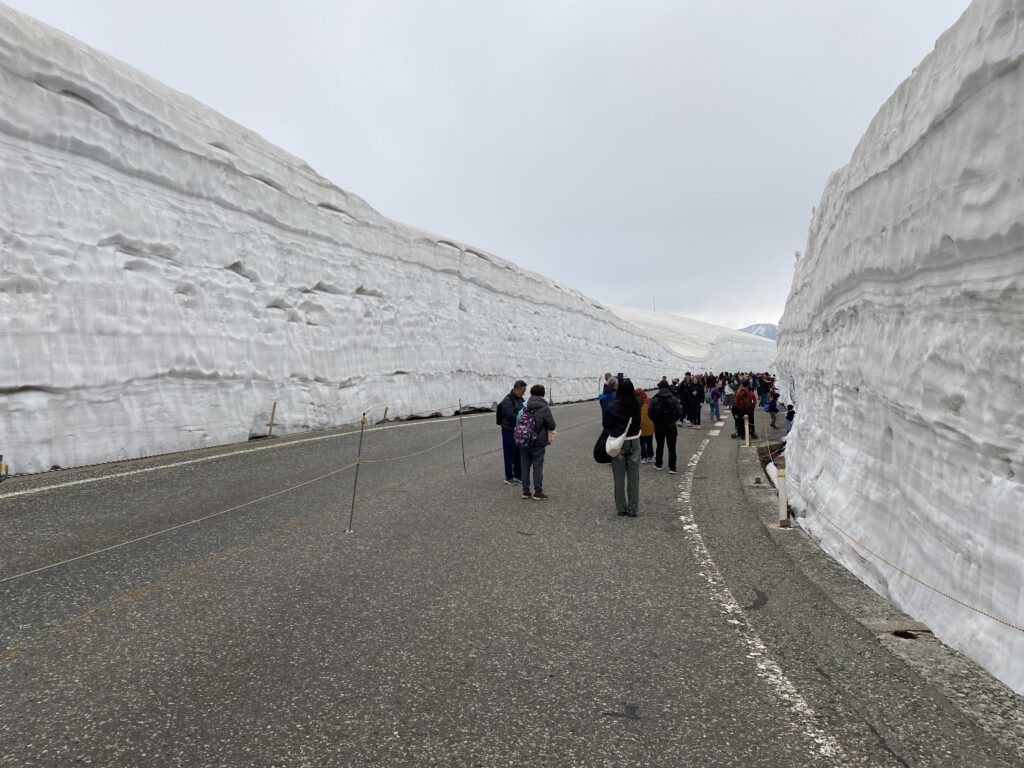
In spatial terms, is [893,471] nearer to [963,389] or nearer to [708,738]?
[963,389]

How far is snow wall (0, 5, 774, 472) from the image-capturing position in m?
10.1

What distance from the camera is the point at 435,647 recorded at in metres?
3.52

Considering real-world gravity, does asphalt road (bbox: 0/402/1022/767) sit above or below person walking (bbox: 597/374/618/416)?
below

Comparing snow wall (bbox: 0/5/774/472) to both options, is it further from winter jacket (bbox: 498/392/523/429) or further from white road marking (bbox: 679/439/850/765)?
white road marking (bbox: 679/439/850/765)

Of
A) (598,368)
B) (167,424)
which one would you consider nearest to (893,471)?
(167,424)

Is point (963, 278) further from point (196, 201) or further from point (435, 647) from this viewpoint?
point (196, 201)

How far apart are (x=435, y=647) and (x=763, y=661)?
180 centimetres

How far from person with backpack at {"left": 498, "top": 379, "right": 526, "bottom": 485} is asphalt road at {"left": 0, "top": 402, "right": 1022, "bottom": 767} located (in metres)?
2.17

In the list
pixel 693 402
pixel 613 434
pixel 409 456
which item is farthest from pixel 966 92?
pixel 693 402

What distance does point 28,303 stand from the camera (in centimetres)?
996

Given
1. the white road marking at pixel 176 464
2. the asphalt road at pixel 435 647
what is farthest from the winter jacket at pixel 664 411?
the white road marking at pixel 176 464

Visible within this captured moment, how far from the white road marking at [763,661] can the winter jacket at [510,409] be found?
3.55 meters

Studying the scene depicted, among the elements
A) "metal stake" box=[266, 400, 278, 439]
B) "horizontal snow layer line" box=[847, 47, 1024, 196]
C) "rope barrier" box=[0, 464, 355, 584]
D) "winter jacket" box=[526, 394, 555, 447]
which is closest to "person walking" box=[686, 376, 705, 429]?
"metal stake" box=[266, 400, 278, 439]

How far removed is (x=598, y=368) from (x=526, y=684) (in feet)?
137
